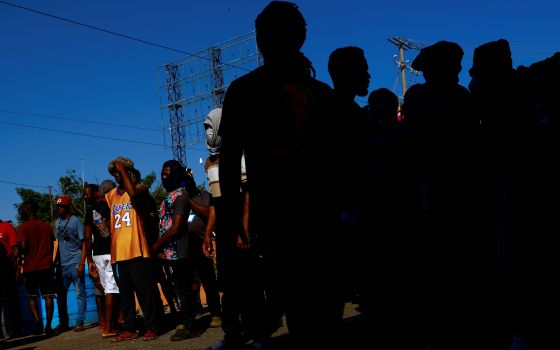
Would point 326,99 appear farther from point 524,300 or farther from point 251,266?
point 524,300

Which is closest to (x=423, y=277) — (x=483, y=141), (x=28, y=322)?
(x=483, y=141)

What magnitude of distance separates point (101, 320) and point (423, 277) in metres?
6.30

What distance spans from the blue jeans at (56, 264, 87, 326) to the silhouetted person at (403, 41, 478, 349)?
6.48 metres

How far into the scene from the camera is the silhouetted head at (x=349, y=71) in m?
3.50

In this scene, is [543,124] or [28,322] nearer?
[543,124]

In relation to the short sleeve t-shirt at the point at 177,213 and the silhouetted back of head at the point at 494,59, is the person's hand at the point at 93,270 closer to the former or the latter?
the short sleeve t-shirt at the point at 177,213

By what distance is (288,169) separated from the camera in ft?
7.21

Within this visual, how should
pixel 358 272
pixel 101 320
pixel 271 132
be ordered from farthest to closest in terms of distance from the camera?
pixel 101 320, pixel 358 272, pixel 271 132

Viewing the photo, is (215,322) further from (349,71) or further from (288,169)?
(288,169)

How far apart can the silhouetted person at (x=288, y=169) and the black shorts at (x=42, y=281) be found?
7669 millimetres

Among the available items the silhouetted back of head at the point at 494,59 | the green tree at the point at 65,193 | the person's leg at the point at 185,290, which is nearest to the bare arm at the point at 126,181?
the person's leg at the point at 185,290

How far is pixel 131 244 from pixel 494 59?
4.29 metres

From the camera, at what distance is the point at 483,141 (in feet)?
12.6

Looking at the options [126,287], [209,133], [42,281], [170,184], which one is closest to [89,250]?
[126,287]
